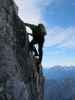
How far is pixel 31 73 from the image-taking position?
23703 mm

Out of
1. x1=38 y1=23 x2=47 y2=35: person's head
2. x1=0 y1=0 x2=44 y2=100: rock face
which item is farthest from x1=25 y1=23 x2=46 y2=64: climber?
x1=0 y1=0 x2=44 y2=100: rock face

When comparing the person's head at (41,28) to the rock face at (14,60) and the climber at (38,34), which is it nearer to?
the climber at (38,34)

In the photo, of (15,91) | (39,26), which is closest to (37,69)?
(39,26)

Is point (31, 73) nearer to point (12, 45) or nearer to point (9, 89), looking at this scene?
point (12, 45)

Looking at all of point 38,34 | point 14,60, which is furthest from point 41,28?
point 14,60

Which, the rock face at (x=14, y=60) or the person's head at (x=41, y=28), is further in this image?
the person's head at (x=41, y=28)

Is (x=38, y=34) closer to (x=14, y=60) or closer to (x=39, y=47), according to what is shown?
(x=39, y=47)

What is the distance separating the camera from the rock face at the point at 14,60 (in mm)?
17672

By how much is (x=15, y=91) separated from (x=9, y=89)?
0.48 meters

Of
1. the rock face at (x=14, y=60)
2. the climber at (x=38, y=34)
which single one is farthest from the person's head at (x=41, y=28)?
the rock face at (x=14, y=60)

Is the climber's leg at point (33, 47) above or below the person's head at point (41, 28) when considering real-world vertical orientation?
below

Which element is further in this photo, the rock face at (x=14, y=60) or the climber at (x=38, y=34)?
the climber at (x=38, y=34)

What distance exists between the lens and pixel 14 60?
64.4 ft

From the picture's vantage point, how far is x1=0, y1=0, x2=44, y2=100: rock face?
58.0 ft
